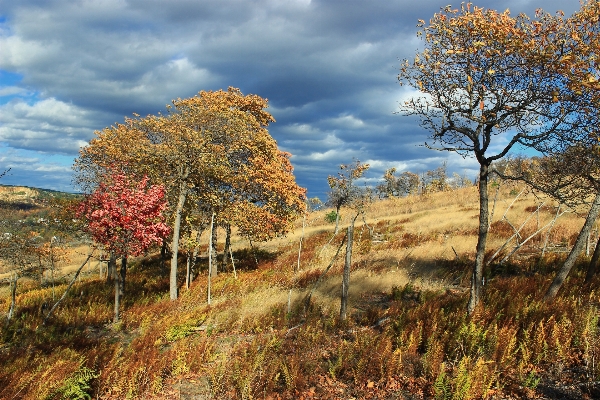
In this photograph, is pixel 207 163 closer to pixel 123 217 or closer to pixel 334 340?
pixel 123 217

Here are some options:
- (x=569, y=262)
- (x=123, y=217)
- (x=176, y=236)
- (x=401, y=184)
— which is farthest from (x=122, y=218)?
(x=401, y=184)

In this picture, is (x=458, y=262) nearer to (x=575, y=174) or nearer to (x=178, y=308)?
(x=575, y=174)

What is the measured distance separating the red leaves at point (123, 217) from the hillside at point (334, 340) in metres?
2.84

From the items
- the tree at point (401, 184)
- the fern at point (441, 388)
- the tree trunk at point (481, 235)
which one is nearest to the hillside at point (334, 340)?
the fern at point (441, 388)

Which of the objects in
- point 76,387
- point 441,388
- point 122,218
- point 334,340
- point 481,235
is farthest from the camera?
point 122,218

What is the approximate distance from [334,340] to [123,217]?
8.85 meters

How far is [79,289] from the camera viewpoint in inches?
782

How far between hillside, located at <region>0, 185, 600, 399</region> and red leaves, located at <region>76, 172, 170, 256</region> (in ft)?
9.33

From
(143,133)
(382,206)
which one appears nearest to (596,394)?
(143,133)

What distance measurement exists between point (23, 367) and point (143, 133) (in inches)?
465

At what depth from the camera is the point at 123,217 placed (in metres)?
13.4

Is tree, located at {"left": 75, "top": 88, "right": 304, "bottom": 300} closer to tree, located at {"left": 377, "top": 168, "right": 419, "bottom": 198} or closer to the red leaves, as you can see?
the red leaves

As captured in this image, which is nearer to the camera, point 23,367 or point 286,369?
point 286,369

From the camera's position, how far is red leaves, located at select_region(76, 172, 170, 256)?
13.2 m
